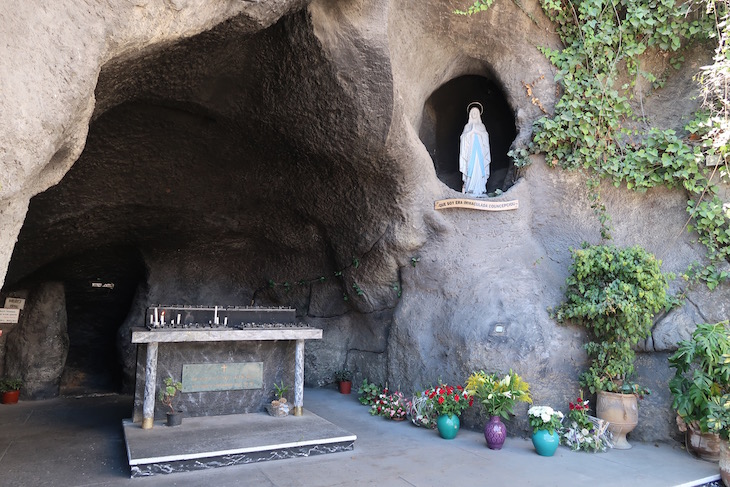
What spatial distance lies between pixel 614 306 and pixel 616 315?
150mm

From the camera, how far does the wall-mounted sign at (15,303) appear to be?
7.85 metres

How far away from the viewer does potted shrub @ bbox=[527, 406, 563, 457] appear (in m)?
5.05

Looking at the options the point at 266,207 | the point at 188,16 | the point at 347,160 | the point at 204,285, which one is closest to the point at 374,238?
the point at 347,160

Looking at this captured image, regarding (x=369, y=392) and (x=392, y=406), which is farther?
(x=369, y=392)

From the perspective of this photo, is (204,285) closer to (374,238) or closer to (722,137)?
(374,238)

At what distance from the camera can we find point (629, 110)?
6953 millimetres

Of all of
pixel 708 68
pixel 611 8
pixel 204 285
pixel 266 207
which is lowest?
pixel 204 285

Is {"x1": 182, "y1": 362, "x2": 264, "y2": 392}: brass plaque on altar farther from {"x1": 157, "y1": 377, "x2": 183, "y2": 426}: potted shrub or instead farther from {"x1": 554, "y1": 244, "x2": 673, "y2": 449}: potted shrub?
{"x1": 554, "y1": 244, "x2": 673, "y2": 449}: potted shrub

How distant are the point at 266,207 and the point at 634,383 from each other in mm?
5823

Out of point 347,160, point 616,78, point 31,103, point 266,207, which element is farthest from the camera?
point 266,207

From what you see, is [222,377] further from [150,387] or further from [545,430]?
[545,430]

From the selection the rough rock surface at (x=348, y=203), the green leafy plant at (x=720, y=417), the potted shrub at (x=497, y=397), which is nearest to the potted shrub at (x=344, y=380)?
the rough rock surface at (x=348, y=203)

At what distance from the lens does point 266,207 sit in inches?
317

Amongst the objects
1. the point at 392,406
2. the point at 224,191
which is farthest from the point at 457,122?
the point at 392,406
